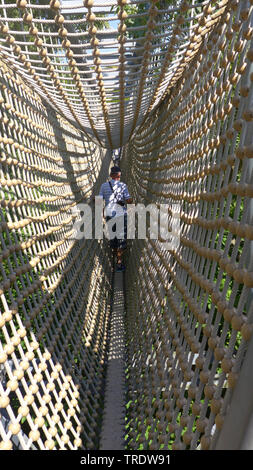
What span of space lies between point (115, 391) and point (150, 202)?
1.27 meters

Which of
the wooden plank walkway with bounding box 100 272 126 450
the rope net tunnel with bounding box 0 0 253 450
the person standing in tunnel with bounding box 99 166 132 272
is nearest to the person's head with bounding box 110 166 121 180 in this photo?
Result: the person standing in tunnel with bounding box 99 166 132 272

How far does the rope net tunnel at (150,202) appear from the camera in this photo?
0.93m

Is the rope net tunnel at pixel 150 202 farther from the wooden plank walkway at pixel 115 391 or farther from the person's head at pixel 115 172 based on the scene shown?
the person's head at pixel 115 172

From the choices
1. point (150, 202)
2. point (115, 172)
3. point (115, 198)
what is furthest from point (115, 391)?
point (115, 172)

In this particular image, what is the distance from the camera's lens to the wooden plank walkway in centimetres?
184

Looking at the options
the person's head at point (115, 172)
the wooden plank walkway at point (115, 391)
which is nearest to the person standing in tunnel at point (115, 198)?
the person's head at point (115, 172)

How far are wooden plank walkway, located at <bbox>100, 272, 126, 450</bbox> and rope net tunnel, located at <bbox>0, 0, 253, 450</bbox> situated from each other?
0.16 feet

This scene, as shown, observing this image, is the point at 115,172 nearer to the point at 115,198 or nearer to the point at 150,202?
the point at 115,198

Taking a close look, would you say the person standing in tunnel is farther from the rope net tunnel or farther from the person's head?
the rope net tunnel

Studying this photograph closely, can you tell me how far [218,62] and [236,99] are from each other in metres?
0.33

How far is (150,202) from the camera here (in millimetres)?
2623

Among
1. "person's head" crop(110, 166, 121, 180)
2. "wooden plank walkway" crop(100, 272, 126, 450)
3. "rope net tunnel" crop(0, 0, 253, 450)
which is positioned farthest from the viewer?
"person's head" crop(110, 166, 121, 180)
